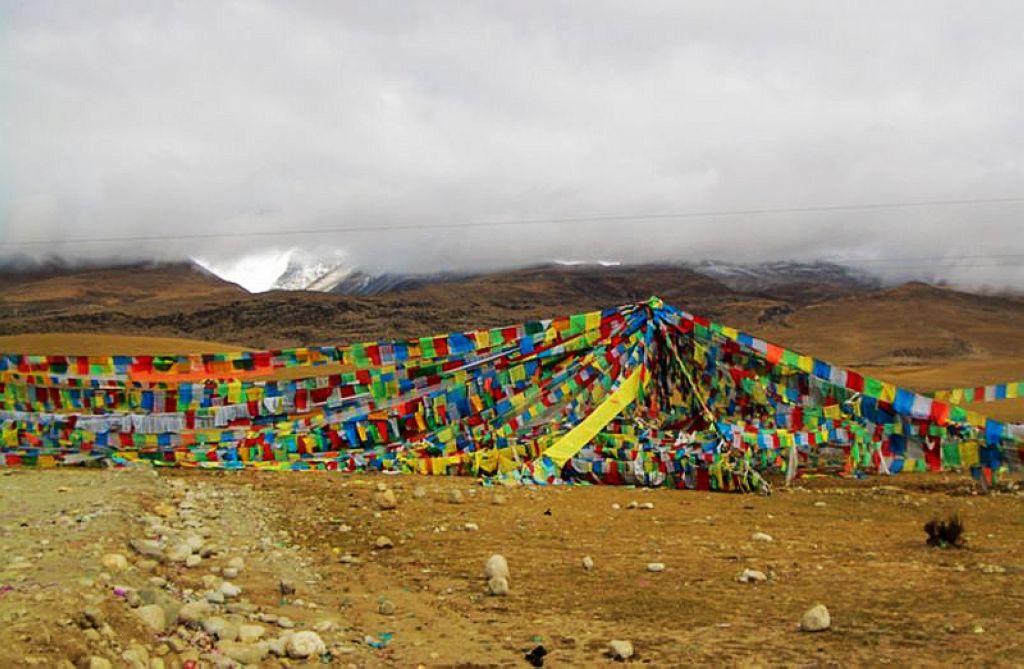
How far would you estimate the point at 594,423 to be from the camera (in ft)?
40.1

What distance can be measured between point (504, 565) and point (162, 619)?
2610 millimetres

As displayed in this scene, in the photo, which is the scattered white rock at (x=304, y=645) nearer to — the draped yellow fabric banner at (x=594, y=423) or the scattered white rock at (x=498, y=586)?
the scattered white rock at (x=498, y=586)

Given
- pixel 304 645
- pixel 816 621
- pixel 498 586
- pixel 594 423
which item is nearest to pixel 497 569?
pixel 498 586

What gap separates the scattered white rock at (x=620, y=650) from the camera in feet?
17.5

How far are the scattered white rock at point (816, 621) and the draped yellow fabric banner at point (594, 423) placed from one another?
226 inches

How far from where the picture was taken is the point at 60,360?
14.8 meters

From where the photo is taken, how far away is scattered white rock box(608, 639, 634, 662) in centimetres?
534

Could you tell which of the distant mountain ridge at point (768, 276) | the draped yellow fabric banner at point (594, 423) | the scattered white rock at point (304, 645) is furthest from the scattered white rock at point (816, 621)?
the distant mountain ridge at point (768, 276)

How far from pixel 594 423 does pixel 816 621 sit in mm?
6584

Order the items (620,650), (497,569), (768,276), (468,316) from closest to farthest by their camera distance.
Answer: (620,650) < (497,569) < (468,316) < (768,276)

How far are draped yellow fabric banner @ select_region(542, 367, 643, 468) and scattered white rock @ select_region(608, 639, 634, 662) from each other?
5953 millimetres

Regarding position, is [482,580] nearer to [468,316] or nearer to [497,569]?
[497,569]

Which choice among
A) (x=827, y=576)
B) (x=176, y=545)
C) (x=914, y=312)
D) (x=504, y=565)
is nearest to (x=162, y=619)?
(x=176, y=545)

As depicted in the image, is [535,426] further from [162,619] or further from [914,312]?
[914,312]
